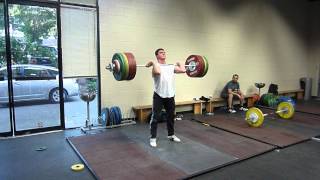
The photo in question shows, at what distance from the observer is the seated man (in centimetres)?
631

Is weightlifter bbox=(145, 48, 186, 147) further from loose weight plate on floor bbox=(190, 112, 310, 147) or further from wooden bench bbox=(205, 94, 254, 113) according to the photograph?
wooden bench bbox=(205, 94, 254, 113)

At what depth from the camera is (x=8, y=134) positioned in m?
4.17

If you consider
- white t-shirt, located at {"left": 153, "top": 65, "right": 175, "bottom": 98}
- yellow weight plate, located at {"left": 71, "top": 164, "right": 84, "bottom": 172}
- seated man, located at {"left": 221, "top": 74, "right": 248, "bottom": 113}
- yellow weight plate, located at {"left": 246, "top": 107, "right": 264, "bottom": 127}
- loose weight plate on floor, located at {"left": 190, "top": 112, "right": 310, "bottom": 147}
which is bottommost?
yellow weight plate, located at {"left": 71, "top": 164, "right": 84, "bottom": 172}

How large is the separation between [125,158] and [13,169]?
1.24m

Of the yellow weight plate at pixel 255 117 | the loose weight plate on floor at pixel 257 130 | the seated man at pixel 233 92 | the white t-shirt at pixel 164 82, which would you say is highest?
the white t-shirt at pixel 164 82

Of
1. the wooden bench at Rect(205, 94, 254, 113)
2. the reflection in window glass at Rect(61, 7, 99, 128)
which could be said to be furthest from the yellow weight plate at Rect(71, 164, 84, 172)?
the wooden bench at Rect(205, 94, 254, 113)

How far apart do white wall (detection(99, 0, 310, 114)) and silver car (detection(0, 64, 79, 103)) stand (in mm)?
797

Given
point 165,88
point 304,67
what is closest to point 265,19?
point 304,67

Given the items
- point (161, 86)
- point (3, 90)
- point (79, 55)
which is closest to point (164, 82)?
point (161, 86)

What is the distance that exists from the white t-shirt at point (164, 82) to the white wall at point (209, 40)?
159 cm

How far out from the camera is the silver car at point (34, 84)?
4102 mm

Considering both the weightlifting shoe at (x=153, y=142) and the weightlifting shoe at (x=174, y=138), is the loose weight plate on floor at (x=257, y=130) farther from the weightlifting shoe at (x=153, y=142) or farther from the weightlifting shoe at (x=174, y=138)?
the weightlifting shoe at (x=153, y=142)

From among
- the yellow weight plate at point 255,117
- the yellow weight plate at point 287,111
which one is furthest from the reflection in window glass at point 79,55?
the yellow weight plate at point 287,111

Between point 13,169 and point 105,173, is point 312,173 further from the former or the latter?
point 13,169
